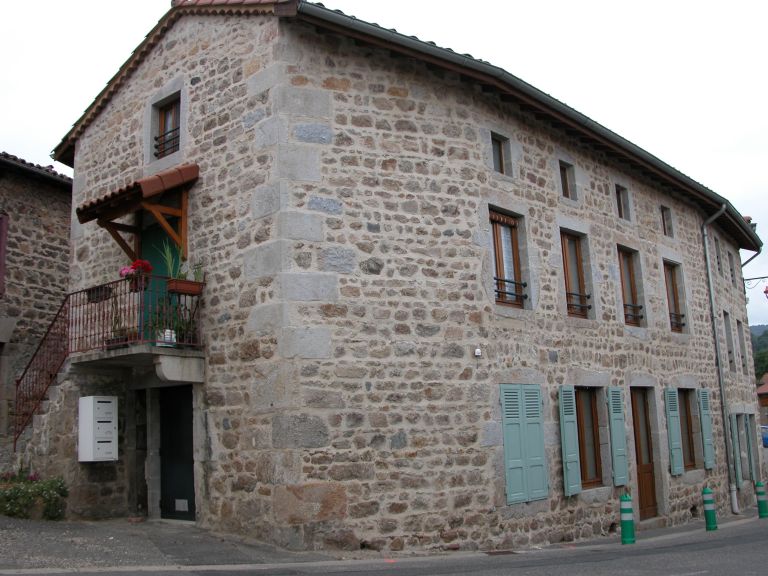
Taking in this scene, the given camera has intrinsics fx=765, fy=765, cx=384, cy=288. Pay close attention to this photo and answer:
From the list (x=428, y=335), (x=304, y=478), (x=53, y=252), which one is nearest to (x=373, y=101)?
(x=428, y=335)

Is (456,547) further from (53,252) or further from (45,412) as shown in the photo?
(53,252)

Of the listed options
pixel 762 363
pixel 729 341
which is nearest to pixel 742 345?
pixel 729 341

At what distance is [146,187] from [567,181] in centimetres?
647

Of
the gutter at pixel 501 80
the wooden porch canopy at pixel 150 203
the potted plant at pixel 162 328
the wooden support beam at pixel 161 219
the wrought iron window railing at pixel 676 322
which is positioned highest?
the gutter at pixel 501 80

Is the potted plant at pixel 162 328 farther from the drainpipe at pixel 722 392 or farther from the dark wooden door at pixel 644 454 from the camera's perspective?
the drainpipe at pixel 722 392

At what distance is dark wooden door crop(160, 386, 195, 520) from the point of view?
9.57 meters

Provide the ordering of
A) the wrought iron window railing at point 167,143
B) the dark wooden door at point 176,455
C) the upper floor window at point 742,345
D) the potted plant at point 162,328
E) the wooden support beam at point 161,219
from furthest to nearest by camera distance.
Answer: the upper floor window at point 742,345 → the wrought iron window railing at point 167,143 → the dark wooden door at point 176,455 → the wooden support beam at point 161,219 → the potted plant at point 162,328

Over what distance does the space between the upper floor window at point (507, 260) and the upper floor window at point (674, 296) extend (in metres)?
5.11

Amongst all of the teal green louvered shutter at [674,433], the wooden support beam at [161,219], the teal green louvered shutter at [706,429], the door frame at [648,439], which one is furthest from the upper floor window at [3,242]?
the teal green louvered shutter at [706,429]

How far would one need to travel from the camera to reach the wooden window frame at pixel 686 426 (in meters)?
14.0

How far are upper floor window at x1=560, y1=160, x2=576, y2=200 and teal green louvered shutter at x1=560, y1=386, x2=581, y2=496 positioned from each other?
311 centimetres

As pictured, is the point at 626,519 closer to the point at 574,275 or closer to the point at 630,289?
the point at 574,275

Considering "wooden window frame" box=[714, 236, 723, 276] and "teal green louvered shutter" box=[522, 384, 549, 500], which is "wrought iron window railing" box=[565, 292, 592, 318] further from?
"wooden window frame" box=[714, 236, 723, 276]

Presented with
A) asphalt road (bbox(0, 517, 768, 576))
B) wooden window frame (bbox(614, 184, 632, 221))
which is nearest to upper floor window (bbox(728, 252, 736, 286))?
wooden window frame (bbox(614, 184, 632, 221))
